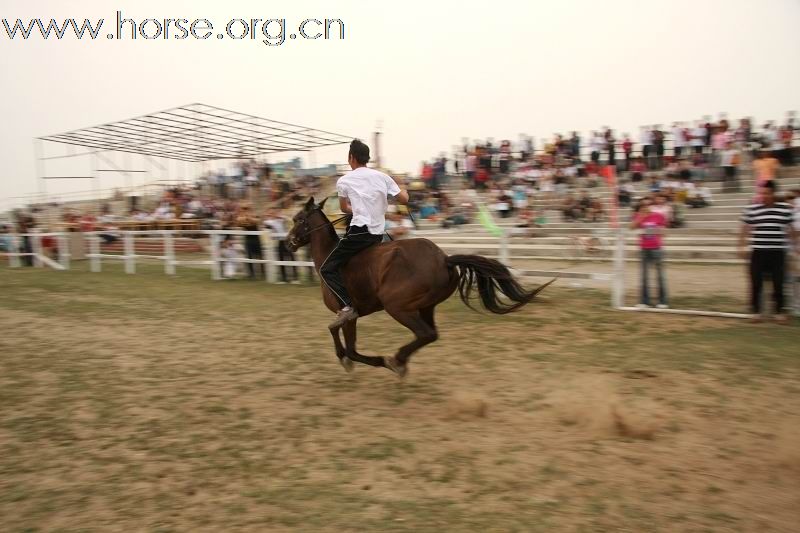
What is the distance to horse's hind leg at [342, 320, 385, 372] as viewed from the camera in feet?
19.3

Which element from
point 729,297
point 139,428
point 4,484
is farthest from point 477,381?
point 729,297

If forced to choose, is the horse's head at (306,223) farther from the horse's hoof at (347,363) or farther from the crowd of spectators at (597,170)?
the crowd of spectators at (597,170)

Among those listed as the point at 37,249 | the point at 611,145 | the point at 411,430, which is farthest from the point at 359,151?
the point at 37,249

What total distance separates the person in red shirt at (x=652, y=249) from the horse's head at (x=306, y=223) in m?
5.05

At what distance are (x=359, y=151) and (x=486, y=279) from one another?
171cm

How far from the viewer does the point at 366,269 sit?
19.0 feet

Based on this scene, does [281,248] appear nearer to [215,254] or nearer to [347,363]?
[215,254]

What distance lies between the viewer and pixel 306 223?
6379mm

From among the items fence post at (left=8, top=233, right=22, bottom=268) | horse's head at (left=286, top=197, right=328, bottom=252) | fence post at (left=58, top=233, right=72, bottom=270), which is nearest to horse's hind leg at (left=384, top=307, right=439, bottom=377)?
horse's head at (left=286, top=197, right=328, bottom=252)

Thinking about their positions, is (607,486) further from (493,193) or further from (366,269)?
(493,193)

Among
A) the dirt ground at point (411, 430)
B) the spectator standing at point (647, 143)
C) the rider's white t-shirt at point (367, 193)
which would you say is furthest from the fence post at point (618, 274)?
the spectator standing at point (647, 143)

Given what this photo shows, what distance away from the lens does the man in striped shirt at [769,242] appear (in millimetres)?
7789

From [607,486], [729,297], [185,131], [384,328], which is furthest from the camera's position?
[185,131]

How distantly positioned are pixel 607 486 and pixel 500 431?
3.42ft
